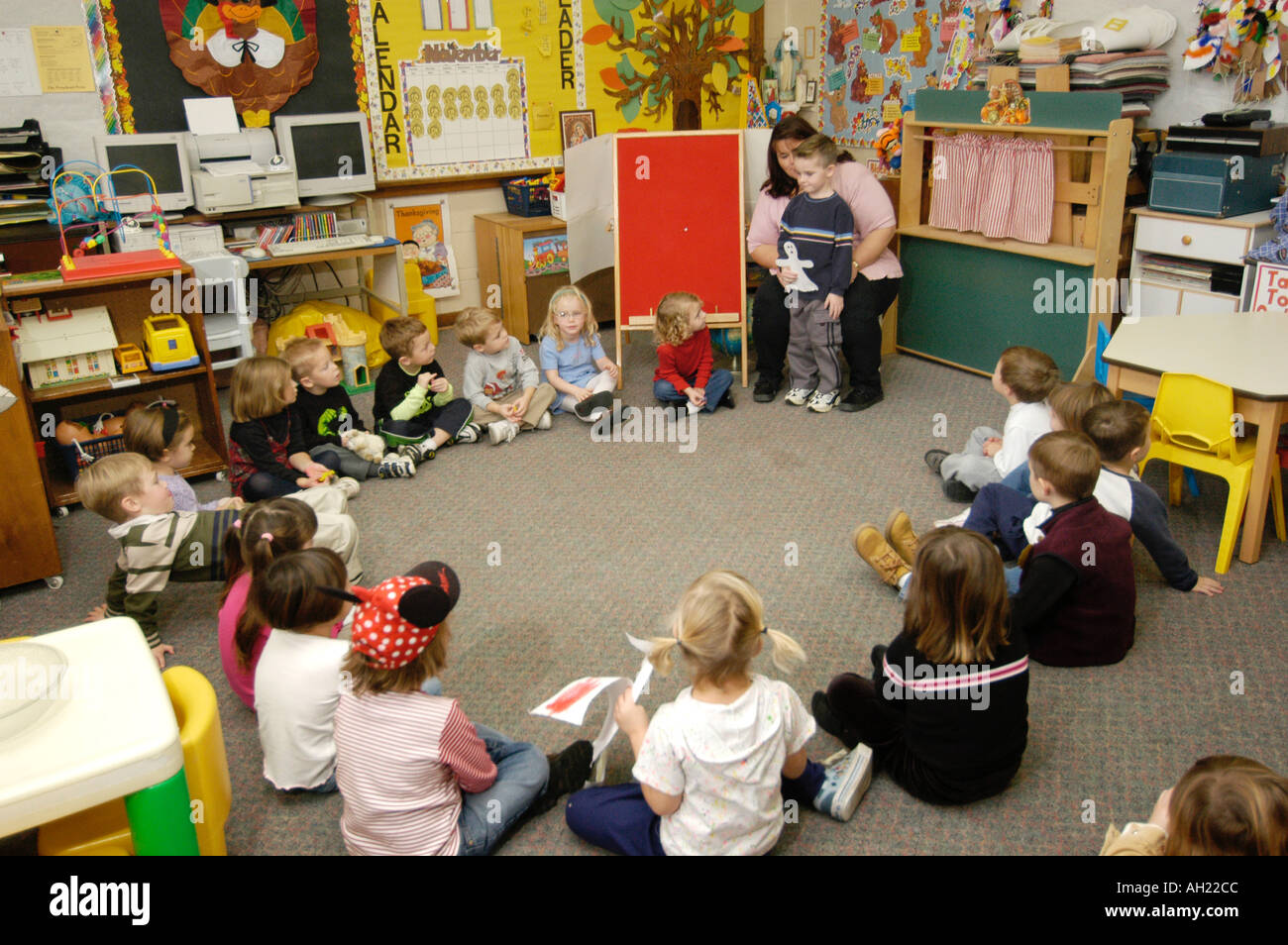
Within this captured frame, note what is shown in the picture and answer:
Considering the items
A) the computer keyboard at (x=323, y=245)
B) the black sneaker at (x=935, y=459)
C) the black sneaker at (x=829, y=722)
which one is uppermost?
the computer keyboard at (x=323, y=245)

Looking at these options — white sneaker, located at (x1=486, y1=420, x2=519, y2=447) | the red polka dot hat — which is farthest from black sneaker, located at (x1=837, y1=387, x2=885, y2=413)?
the red polka dot hat

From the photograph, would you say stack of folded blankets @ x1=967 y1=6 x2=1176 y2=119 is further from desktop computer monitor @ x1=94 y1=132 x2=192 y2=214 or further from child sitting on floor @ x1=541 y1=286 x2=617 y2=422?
desktop computer monitor @ x1=94 y1=132 x2=192 y2=214

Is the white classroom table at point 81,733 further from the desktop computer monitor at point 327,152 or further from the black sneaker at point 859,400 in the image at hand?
the desktop computer monitor at point 327,152

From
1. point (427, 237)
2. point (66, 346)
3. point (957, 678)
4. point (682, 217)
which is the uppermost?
point (682, 217)

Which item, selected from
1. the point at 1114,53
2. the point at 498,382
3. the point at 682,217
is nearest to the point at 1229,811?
the point at 498,382

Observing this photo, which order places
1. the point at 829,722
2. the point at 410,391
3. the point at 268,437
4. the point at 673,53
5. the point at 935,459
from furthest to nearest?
the point at 673,53
the point at 410,391
the point at 935,459
the point at 268,437
the point at 829,722

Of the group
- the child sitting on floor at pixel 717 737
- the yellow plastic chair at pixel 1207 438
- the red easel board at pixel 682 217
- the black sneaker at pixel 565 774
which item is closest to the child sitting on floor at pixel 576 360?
the red easel board at pixel 682 217

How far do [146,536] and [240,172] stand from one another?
249cm

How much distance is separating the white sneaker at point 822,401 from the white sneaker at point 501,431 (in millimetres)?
1279

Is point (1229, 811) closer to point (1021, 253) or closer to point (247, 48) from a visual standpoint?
point (1021, 253)

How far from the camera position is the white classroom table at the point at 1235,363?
9.48 feet

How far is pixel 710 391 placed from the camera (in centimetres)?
452
